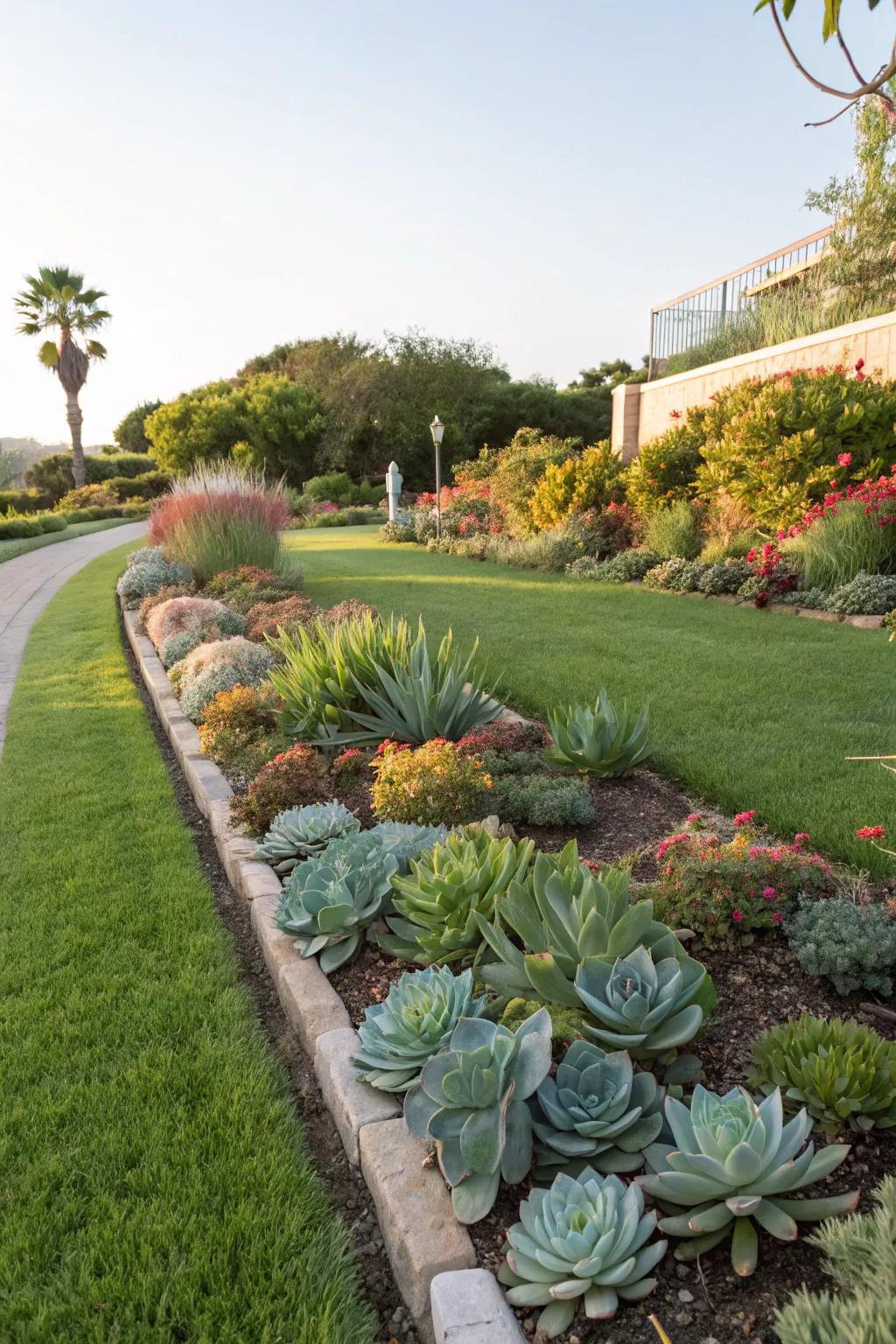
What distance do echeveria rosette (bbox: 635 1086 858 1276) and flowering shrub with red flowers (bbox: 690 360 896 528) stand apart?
27.2 feet

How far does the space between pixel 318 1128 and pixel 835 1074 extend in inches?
48.9

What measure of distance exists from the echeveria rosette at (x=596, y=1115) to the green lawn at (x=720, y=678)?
5.09ft

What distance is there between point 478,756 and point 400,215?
10927 mm

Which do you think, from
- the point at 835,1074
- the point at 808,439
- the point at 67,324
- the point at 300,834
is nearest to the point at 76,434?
the point at 67,324

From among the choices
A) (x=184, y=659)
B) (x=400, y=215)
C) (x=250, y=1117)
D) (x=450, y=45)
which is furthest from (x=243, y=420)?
(x=250, y=1117)

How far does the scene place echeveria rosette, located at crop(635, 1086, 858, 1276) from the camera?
4.51 feet

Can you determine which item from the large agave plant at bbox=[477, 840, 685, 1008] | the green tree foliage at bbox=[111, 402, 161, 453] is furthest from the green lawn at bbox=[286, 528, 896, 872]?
the green tree foliage at bbox=[111, 402, 161, 453]

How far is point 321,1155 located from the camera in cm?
192

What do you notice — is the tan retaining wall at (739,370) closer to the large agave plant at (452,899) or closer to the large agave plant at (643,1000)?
the large agave plant at (452,899)

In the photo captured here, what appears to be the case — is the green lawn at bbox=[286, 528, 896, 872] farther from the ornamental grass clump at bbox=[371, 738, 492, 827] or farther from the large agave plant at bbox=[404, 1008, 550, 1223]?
the large agave plant at bbox=[404, 1008, 550, 1223]

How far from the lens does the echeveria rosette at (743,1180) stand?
1.37 metres

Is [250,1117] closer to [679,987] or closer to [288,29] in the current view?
[679,987]

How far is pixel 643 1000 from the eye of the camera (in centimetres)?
178

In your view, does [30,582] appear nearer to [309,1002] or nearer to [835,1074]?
[309,1002]
